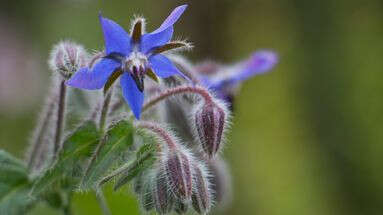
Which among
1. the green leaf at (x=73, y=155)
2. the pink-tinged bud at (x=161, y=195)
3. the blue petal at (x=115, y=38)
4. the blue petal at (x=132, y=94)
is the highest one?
the blue petal at (x=115, y=38)

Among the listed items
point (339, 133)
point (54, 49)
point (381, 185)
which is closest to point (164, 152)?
point (54, 49)

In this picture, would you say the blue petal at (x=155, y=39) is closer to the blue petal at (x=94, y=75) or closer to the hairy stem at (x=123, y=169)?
the blue petal at (x=94, y=75)

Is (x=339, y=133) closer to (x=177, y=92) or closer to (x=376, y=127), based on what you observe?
(x=376, y=127)

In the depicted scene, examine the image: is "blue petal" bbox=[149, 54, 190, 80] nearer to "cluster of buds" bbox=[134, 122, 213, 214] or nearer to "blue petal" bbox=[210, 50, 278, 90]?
"cluster of buds" bbox=[134, 122, 213, 214]

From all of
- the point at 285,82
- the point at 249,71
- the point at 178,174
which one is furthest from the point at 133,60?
the point at 285,82

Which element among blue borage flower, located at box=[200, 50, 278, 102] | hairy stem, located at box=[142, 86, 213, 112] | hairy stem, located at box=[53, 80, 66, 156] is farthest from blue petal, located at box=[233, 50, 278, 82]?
hairy stem, located at box=[53, 80, 66, 156]

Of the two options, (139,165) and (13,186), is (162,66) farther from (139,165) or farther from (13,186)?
(13,186)

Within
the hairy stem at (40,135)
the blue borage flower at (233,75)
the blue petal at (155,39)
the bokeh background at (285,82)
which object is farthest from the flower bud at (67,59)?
the bokeh background at (285,82)

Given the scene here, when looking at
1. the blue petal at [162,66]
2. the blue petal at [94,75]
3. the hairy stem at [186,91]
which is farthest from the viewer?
the hairy stem at [186,91]
